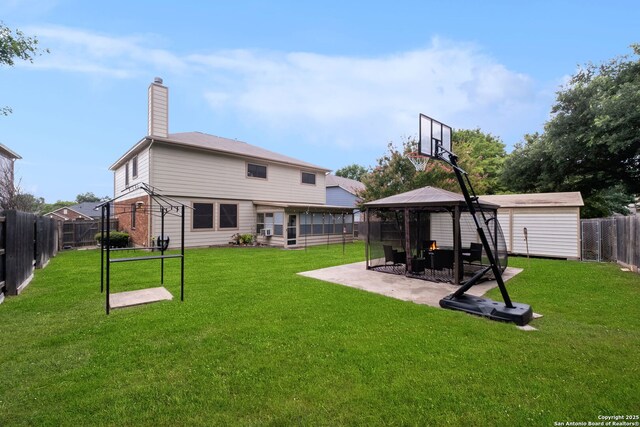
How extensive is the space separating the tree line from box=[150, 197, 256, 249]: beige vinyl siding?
21.8 ft

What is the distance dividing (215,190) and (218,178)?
0.64 metres

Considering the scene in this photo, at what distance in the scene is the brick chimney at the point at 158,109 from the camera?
13.6 m

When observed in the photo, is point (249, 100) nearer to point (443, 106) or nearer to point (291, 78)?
point (291, 78)

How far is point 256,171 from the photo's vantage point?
16.9 meters

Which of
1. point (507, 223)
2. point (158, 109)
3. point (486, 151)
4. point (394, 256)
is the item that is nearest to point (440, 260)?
point (394, 256)

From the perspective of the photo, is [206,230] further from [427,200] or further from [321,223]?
[427,200]

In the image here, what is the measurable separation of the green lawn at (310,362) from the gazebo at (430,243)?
1.92m

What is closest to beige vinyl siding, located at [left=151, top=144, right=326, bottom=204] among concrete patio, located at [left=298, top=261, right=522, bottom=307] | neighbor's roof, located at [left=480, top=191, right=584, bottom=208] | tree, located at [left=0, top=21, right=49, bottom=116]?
A: tree, located at [left=0, top=21, right=49, bottom=116]

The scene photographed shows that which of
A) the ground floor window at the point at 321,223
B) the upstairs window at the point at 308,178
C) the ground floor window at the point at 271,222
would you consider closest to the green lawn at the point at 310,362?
the ground floor window at the point at 271,222

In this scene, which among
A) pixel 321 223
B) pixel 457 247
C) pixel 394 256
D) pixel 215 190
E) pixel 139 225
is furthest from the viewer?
pixel 321 223

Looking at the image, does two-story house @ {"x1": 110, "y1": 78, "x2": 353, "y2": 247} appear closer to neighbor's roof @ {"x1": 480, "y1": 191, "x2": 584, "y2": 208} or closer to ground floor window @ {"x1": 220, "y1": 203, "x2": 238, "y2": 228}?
ground floor window @ {"x1": 220, "y1": 203, "x2": 238, "y2": 228}

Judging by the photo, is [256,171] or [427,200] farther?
[256,171]

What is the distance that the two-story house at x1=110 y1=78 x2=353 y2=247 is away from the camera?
537 inches

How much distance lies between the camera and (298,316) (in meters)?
4.59
